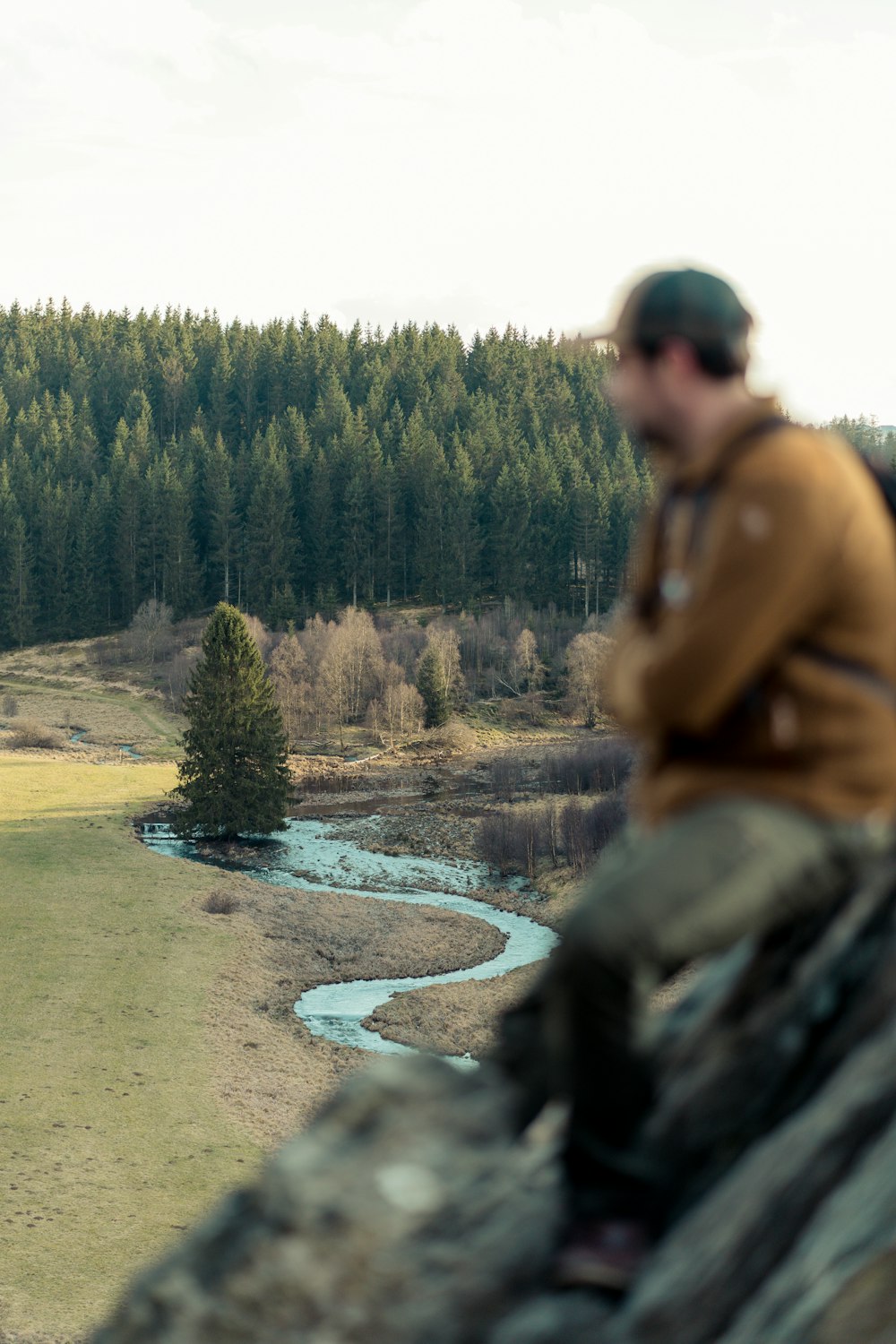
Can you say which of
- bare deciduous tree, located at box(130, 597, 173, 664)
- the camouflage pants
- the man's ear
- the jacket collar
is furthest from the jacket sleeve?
bare deciduous tree, located at box(130, 597, 173, 664)

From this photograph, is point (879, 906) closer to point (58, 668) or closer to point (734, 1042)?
point (734, 1042)

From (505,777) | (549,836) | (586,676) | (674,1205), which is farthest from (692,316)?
(586,676)

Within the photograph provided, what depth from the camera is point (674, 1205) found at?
4.65 meters

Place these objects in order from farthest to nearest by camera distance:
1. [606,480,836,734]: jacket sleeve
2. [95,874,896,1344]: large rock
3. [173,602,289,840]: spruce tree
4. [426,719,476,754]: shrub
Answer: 1. [426,719,476,754]: shrub
2. [173,602,289,840]: spruce tree
3. [95,874,896,1344]: large rock
4. [606,480,836,734]: jacket sleeve

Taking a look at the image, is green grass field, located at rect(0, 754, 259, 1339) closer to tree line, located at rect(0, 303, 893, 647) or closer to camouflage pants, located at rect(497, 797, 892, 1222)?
camouflage pants, located at rect(497, 797, 892, 1222)

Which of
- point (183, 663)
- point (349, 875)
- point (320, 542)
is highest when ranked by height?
point (320, 542)

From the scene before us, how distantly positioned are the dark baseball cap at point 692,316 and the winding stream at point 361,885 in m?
35.5

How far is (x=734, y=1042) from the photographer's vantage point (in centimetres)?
489

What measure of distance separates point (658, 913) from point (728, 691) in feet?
2.59

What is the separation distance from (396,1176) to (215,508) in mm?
143103

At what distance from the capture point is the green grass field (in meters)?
26.0

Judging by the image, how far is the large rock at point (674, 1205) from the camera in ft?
14.1

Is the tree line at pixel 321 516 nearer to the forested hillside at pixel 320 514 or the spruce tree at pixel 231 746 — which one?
the forested hillside at pixel 320 514

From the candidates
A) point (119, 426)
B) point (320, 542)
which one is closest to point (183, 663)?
point (320, 542)
